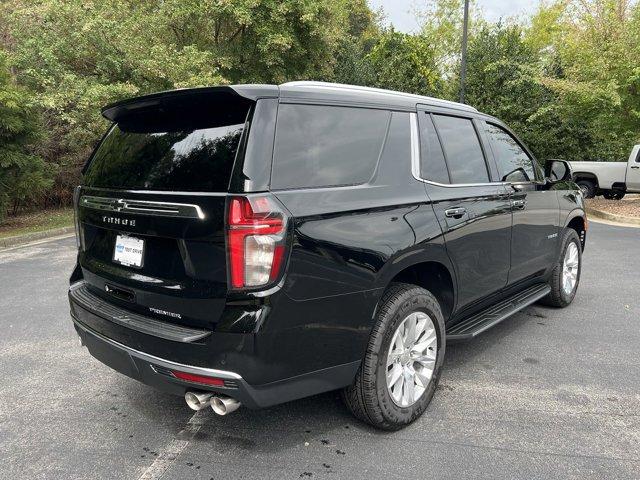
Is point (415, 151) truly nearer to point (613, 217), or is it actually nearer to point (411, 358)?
point (411, 358)

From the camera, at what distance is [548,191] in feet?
14.8

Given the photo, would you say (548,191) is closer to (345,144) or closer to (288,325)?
(345,144)

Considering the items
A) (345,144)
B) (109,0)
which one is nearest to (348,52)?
(109,0)

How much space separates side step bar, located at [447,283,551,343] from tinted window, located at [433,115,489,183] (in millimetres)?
1009

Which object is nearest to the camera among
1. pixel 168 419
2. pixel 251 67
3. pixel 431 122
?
pixel 168 419

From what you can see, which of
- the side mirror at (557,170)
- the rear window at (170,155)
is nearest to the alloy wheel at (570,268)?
the side mirror at (557,170)

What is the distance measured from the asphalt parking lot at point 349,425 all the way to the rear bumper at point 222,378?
17.1 inches

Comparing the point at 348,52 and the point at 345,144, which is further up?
the point at 348,52

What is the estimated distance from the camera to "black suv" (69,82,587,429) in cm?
220

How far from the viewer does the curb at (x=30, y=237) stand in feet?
30.1

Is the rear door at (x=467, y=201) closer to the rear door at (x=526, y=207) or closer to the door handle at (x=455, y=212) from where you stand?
the door handle at (x=455, y=212)

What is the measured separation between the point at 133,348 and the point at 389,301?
136cm

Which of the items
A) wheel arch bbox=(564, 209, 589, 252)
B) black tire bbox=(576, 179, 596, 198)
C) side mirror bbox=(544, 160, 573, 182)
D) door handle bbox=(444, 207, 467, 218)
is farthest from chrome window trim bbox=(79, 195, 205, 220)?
black tire bbox=(576, 179, 596, 198)

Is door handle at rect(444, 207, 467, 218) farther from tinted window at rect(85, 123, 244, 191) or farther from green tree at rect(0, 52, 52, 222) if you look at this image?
green tree at rect(0, 52, 52, 222)
